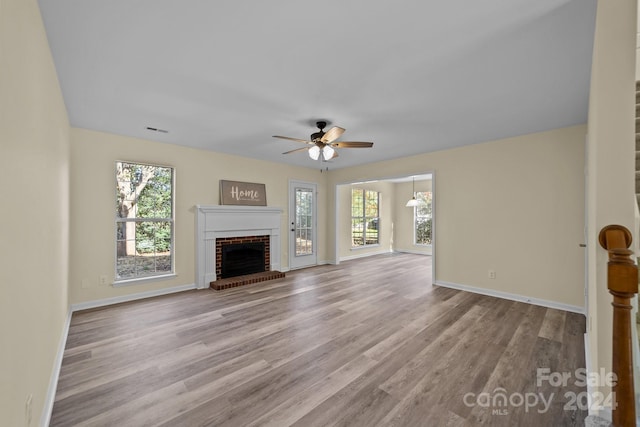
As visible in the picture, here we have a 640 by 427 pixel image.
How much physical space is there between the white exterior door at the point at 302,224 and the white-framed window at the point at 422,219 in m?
3.85

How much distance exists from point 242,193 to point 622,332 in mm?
5155

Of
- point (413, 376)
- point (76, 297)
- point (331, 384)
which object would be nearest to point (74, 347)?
point (76, 297)

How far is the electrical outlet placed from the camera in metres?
1.26

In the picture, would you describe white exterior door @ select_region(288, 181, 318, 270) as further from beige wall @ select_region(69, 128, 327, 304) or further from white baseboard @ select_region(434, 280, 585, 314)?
white baseboard @ select_region(434, 280, 585, 314)

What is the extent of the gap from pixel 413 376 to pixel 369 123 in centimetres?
277

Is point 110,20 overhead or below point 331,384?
overhead

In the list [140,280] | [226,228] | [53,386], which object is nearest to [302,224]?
[226,228]

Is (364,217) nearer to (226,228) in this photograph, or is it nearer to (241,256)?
(241,256)

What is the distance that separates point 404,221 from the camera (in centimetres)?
906

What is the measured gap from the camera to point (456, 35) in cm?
176

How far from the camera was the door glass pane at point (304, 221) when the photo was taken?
6.43 metres

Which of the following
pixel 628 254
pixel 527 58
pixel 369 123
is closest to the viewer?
pixel 628 254

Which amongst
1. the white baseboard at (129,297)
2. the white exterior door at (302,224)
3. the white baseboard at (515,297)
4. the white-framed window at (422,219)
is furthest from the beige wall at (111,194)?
the white-framed window at (422,219)

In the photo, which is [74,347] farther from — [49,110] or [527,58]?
[527,58]
